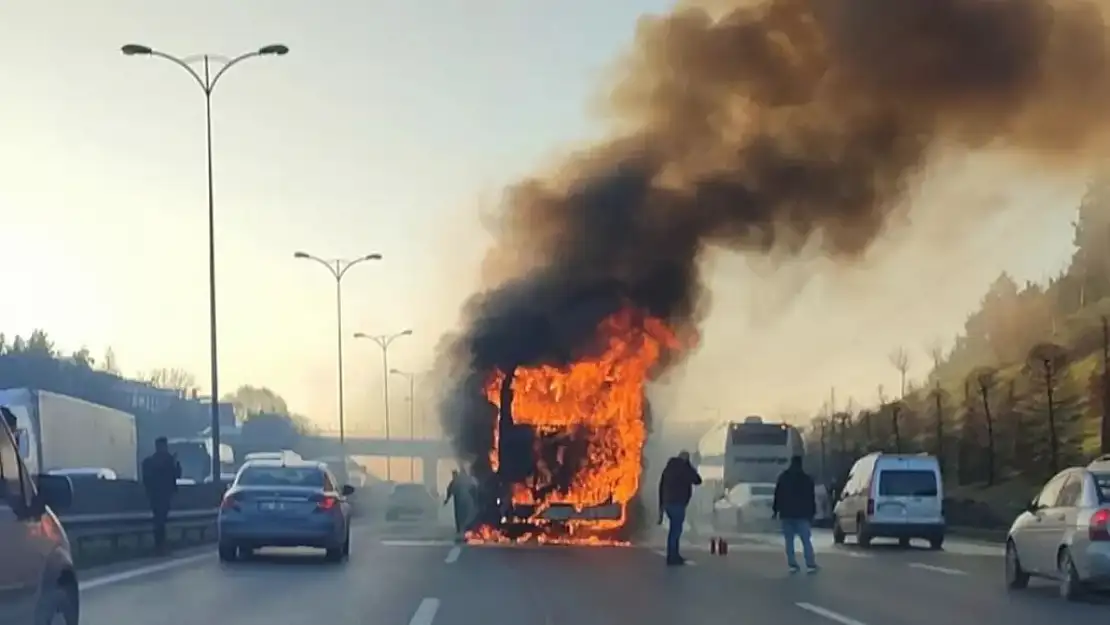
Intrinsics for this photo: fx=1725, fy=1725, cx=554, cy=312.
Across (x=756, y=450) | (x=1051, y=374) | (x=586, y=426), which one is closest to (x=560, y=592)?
(x=586, y=426)

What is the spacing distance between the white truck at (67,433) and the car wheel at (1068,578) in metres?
21.3

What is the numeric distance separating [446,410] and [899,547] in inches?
429

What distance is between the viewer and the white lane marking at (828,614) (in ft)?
54.2

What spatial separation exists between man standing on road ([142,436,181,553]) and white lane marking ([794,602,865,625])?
14093mm

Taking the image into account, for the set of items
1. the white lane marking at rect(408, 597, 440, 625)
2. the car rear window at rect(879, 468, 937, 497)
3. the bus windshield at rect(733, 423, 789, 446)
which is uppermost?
the bus windshield at rect(733, 423, 789, 446)

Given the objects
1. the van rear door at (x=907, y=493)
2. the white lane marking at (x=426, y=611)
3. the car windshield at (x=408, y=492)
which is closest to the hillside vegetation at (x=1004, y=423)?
the van rear door at (x=907, y=493)

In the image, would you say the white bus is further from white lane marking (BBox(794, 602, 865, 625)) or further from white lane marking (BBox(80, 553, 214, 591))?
white lane marking (BBox(794, 602, 865, 625))

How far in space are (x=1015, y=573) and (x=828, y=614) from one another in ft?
17.4

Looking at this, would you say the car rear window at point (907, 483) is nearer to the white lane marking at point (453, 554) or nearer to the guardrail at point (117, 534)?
the white lane marking at point (453, 554)

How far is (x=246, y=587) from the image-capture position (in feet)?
67.9

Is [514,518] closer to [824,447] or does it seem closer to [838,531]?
[838,531]

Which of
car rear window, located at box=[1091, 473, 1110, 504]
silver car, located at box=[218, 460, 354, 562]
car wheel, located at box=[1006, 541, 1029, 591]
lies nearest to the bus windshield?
silver car, located at box=[218, 460, 354, 562]

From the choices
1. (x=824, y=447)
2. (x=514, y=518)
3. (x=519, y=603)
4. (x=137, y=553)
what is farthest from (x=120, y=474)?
(x=519, y=603)

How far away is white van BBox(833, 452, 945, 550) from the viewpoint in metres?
33.8
